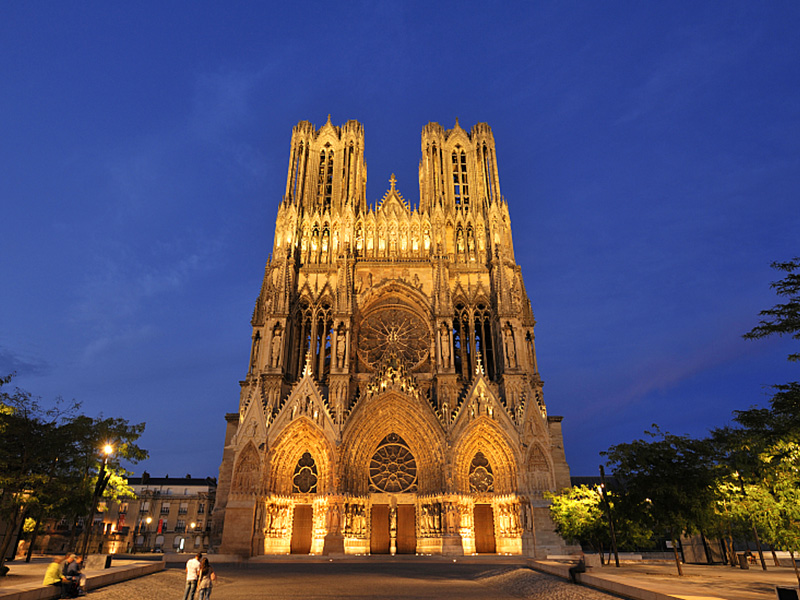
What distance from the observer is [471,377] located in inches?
1486

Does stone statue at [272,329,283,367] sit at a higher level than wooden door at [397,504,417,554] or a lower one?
higher

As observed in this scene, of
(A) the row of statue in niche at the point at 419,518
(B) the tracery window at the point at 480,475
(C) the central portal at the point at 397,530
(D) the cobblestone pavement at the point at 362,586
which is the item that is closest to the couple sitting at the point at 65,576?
(D) the cobblestone pavement at the point at 362,586

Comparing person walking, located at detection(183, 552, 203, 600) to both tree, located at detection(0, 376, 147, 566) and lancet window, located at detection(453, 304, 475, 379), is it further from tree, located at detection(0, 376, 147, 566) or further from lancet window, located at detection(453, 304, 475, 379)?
lancet window, located at detection(453, 304, 475, 379)

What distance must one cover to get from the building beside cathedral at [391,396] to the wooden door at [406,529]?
7 cm

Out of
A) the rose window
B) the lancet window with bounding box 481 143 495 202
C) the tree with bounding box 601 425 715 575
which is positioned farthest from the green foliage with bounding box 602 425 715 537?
the lancet window with bounding box 481 143 495 202

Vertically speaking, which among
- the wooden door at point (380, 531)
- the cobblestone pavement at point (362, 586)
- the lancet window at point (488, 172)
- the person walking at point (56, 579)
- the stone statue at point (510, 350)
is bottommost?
the cobblestone pavement at point (362, 586)

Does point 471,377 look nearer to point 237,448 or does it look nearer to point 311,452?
point 311,452

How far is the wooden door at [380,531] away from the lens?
32344mm

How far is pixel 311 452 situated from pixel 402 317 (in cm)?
1233

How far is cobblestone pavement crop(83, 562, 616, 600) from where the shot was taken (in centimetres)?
1444

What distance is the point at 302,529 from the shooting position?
32.8 meters

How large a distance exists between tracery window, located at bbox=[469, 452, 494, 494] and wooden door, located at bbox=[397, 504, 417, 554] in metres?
4.20

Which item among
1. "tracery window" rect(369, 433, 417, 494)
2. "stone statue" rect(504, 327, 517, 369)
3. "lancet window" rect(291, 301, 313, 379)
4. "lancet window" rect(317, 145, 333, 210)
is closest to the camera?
"tracery window" rect(369, 433, 417, 494)

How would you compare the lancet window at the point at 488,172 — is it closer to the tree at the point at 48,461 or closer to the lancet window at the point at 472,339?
the lancet window at the point at 472,339
